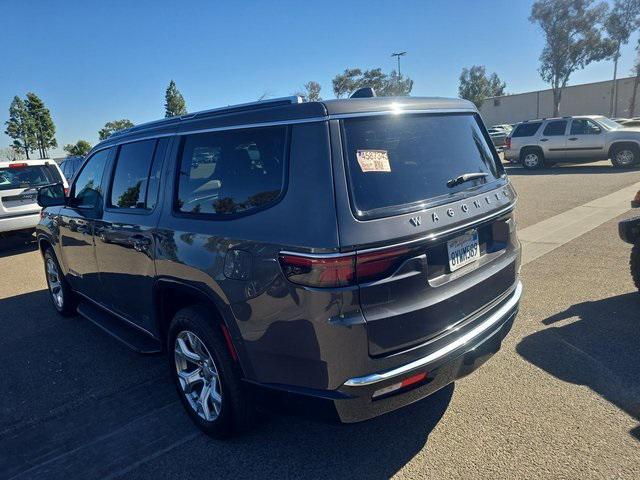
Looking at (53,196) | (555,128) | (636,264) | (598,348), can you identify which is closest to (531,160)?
(555,128)

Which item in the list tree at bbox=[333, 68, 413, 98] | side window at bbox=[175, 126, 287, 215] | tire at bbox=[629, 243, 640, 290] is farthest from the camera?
tree at bbox=[333, 68, 413, 98]

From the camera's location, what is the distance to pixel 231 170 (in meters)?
2.61

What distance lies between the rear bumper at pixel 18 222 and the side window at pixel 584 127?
1695 cm

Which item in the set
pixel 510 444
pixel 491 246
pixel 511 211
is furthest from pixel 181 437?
pixel 511 211

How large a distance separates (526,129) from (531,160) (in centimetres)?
127

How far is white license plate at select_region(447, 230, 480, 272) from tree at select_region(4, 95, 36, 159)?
2312 inches

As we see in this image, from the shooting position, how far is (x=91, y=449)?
9.38 ft

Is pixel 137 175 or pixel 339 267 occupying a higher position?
pixel 137 175

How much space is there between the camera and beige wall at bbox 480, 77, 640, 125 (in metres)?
54.0

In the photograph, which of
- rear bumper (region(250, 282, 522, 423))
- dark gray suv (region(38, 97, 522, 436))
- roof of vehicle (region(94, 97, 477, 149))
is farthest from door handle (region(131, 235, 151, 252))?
rear bumper (region(250, 282, 522, 423))

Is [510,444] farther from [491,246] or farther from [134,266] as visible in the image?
[134,266]

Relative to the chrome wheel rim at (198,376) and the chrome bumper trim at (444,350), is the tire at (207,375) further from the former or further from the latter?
the chrome bumper trim at (444,350)

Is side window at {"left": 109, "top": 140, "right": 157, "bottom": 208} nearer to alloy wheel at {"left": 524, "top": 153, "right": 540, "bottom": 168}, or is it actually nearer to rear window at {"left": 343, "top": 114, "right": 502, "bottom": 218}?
rear window at {"left": 343, "top": 114, "right": 502, "bottom": 218}

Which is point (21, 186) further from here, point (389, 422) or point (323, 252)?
point (323, 252)
